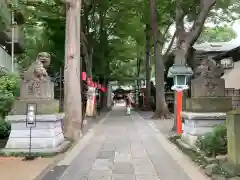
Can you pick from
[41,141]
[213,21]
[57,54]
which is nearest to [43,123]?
[41,141]

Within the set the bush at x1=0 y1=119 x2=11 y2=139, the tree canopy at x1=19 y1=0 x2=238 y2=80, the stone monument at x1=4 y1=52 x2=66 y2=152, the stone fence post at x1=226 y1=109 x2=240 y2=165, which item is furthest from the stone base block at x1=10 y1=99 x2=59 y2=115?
the tree canopy at x1=19 y1=0 x2=238 y2=80

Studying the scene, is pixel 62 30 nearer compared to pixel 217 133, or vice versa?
pixel 217 133

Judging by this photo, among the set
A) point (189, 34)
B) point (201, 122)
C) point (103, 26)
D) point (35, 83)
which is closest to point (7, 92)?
point (35, 83)

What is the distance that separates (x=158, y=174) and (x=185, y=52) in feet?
35.3

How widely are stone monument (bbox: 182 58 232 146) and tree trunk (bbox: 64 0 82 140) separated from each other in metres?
5.20

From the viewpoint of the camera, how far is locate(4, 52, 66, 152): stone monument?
1238 cm

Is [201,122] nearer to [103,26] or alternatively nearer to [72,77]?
[72,77]

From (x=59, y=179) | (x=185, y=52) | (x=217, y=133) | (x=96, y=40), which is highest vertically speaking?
(x=96, y=40)

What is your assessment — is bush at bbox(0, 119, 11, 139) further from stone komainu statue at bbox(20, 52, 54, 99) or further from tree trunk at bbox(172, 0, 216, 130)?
tree trunk at bbox(172, 0, 216, 130)

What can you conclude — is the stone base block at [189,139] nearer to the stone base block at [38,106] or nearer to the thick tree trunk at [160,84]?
the stone base block at [38,106]

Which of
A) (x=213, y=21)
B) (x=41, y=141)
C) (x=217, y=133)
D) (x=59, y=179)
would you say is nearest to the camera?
(x=59, y=179)

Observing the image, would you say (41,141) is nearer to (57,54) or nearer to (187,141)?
(187,141)

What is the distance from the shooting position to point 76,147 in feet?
46.8

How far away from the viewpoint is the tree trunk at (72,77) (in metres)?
16.6
